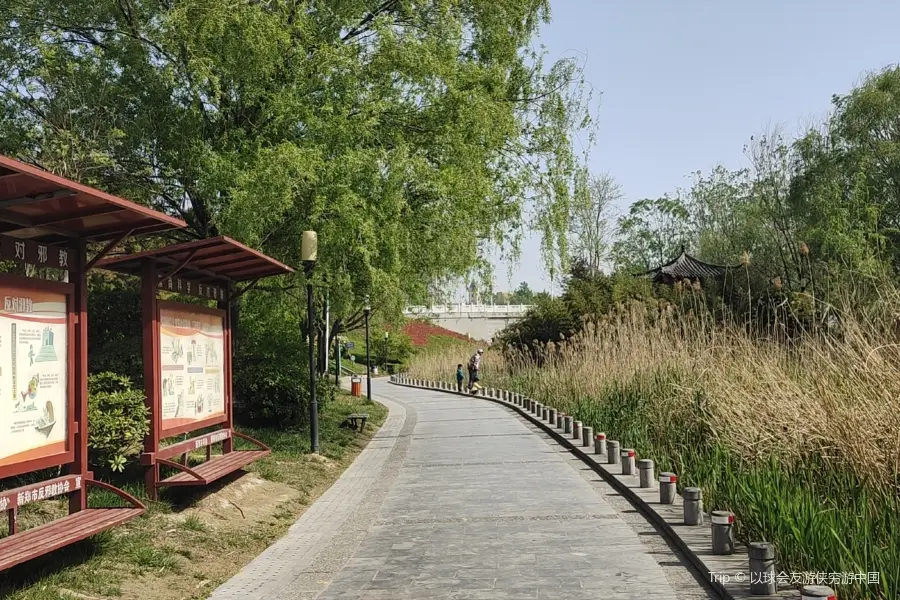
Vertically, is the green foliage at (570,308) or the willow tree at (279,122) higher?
the willow tree at (279,122)

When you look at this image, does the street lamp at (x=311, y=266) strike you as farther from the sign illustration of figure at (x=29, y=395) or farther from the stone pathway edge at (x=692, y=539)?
the sign illustration of figure at (x=29, y=395)

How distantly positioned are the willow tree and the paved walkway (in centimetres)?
374

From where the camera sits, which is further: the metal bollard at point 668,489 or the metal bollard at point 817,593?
the metal bollard at point 668,489

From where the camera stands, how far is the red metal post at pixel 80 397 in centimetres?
739

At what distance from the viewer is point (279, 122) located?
14.4 metres

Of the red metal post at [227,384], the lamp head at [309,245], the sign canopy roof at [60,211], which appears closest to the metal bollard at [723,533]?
the sign canopy roof at [60,211]

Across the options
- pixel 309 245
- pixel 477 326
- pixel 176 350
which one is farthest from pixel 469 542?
pixel 477 326

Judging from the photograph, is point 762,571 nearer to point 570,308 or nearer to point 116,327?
point 116,327

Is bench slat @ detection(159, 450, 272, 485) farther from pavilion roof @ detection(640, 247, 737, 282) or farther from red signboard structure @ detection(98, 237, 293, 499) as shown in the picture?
pavilion roof @ detection(640, 247, 737, 282)

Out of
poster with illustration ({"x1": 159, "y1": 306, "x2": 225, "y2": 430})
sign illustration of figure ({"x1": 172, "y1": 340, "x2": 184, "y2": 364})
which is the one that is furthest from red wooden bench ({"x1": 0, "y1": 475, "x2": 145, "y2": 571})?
sign illustration of figure ({"x1": 172, "y1": 340, "x2": 184, "y2": 364})

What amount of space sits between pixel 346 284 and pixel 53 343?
23.4 feet

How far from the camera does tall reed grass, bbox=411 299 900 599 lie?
6.10 metres

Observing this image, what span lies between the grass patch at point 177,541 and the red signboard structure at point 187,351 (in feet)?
1.19

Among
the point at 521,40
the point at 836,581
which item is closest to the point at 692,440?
the point at 836,581
